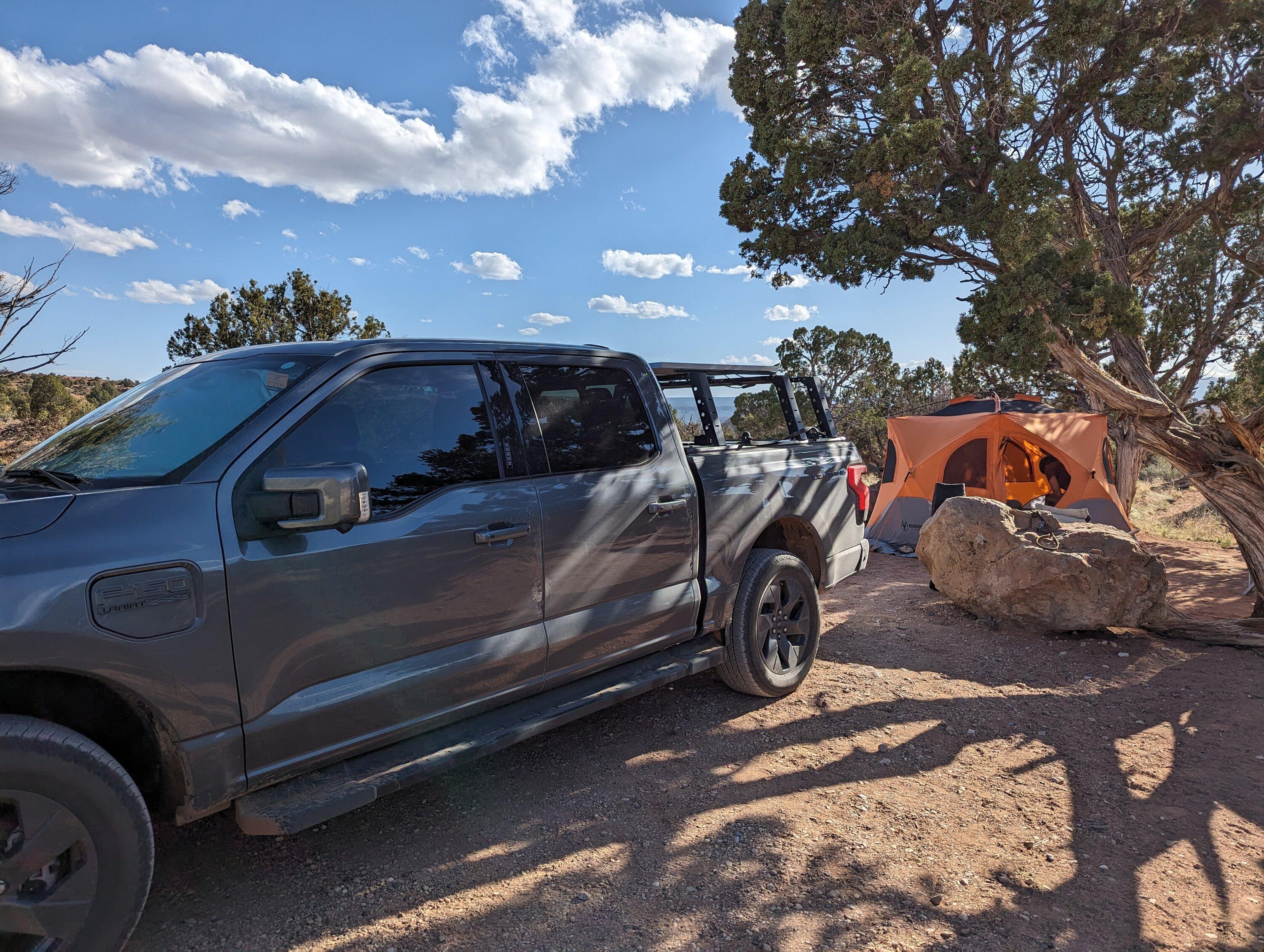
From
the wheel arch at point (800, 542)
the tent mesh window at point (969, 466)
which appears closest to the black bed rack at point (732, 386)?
the wheel arch at point (800, 542)

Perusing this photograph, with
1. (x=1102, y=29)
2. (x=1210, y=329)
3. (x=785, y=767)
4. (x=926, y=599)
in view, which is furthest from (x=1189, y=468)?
(x=1210, y=329)

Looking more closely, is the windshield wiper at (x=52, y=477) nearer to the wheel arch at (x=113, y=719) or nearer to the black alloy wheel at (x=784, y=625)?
the wheel arch at (x=113, y=719)

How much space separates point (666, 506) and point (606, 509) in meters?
0.42

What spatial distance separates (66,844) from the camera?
6.72ft

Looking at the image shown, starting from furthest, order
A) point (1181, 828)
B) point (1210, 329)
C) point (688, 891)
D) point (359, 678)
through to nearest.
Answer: point (1210, 329) < point (1181, 828) < point (688, 891) < point (359, 678)

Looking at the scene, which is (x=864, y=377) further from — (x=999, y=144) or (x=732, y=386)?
(x=732, y=386)

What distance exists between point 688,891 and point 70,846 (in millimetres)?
2009

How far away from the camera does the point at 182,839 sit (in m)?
3.06

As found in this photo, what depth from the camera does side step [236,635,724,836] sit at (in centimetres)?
240

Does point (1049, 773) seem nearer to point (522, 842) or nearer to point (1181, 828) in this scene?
point (1181, 828)

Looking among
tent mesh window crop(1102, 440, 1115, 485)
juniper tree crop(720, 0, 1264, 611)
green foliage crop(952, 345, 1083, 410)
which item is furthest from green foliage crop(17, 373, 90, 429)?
green foliage crop(952, 345, 1083, 410)

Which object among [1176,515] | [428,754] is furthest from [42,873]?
[1176,515]

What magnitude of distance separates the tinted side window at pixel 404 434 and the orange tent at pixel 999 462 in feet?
30.6

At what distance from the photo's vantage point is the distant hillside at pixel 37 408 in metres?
14.1
